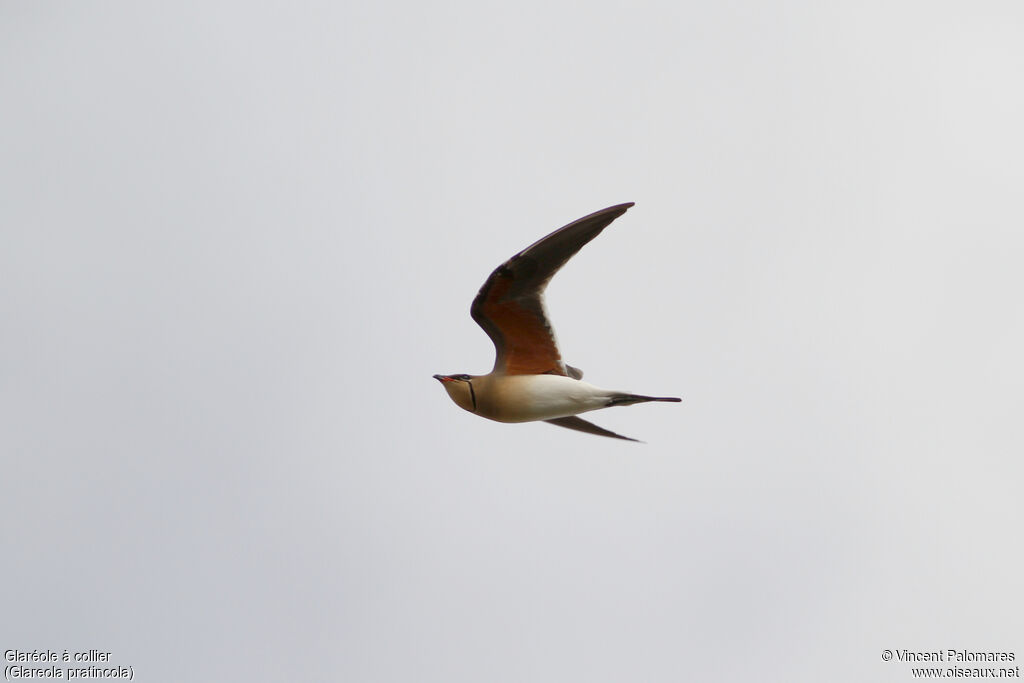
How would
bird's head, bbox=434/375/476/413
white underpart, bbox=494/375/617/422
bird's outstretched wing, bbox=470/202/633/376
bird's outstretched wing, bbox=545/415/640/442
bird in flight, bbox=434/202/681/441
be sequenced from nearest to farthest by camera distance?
bird's outstretched wing, bbox=470/202/633/376 < bird in flight, bbox=434/202/681/441 < white underpart, bbox=494/375/617/422 < bird's head, bbox=434/375/476/413 < bird's outstretched wing, bbox=545/415/640/442

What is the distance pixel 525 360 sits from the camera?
1456 cm

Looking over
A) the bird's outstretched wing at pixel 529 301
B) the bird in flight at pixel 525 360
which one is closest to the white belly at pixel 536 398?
the bird in flight at pixel 525 360

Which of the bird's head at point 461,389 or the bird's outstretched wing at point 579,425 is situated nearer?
the bird's head at point 461,389

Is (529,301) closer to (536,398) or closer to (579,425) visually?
(536,398)

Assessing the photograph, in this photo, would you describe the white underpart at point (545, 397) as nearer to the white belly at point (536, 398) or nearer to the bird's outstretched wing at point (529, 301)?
the white belly at point (536, 398)

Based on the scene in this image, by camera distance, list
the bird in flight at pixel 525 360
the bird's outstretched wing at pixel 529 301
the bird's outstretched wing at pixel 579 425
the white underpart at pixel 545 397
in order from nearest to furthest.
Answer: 1. the bird's outstretched wing at pixel 529 301
2. the bird in flight at pixel 525 360
3. the white underpart at pixel 545 397
4. the bird's outstretched wing at pixel 579 425

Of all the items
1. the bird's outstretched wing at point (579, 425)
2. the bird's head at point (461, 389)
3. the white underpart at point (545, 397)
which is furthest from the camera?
the bird's outstretched wing at point (579, 425)

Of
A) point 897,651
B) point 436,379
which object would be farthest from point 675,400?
point 897,651

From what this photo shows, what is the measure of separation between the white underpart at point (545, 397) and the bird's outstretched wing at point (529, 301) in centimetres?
30

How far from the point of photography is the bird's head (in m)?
14.2

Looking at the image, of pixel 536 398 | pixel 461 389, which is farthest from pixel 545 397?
pixel 461 389

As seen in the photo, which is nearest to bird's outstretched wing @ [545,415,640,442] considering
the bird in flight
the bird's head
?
the bird in flight

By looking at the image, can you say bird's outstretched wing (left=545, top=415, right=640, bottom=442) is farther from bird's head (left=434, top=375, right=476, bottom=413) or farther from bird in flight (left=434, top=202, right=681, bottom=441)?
bird's head (left=434, top=375, right=476, bottom=413)

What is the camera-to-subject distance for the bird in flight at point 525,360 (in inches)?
536
